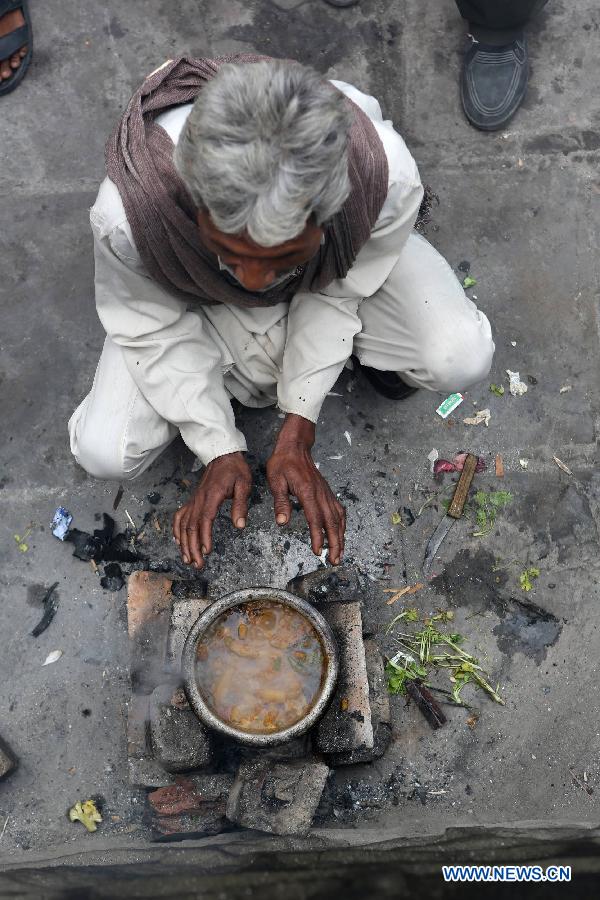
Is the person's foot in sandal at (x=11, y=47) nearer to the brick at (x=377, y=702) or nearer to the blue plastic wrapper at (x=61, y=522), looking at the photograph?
the blue plastic wrapper at (x=61, y=522)

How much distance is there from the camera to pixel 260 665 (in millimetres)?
2512

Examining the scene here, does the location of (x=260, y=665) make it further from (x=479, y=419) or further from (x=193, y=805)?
(x=479, y=419)

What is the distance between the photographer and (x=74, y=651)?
288 centimetres

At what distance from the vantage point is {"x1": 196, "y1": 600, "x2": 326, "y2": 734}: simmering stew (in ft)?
8.11

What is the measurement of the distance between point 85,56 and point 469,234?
175 cm

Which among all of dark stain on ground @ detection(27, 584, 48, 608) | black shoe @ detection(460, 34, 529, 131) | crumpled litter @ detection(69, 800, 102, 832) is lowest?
crumpled litter @ detection(69, 800, 102, 832)

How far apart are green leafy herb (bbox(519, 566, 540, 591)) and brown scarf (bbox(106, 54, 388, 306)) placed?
1.42 metres

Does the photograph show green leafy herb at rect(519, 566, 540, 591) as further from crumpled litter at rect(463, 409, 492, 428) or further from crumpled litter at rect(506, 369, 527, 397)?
crumpled litter at rect(506, 369, 527, 397)

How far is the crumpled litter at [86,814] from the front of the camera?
2744 mm

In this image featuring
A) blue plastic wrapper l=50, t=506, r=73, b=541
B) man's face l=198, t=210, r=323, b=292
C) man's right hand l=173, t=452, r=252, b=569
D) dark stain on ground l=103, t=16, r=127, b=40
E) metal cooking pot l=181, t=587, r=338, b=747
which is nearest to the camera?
man's face l=198, t=210, r=323, b=292

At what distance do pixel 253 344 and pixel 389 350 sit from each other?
1.59ft

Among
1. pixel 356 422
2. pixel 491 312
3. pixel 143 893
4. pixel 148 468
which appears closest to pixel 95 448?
pixel 148 468

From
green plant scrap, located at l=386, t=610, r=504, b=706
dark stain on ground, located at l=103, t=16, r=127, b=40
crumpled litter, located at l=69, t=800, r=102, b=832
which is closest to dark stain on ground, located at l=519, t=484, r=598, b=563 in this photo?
green plant scrap, located at l=386, t=610, r=504, b=706

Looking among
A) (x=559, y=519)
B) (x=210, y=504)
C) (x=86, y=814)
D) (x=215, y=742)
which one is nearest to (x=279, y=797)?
(x=215, y=742)
